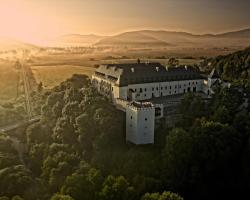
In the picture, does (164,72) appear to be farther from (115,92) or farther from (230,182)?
(230,182)

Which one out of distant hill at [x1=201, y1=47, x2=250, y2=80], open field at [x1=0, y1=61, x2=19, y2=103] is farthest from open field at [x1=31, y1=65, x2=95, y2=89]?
distant hill at [x1=201, y1=47, x2=250, y2=80]

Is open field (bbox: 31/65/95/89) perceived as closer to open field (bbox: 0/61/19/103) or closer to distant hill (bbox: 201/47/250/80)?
open field (bbox: 0/61/19/103)

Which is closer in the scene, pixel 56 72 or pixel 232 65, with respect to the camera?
pixel 56 72

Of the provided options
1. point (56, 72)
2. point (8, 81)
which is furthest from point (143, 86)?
point (8, 81)

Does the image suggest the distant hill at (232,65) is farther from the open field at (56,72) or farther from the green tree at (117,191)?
the green tree at (117,191)

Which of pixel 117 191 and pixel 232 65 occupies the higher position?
pixel 232 65

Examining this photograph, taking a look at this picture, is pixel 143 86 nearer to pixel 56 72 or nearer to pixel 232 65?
pixel 56 72

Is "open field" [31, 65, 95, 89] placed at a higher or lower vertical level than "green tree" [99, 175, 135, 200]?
higher
